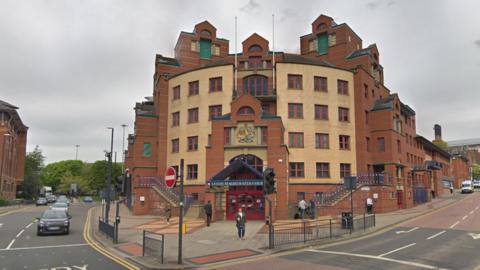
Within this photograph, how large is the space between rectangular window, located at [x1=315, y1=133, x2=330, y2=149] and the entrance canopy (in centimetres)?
979

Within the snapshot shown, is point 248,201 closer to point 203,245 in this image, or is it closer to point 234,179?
point 234,179

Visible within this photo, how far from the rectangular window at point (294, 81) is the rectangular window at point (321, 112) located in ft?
9.11

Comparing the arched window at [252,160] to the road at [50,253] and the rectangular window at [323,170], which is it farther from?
the road at [50,253]

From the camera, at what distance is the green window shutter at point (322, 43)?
50.5 m

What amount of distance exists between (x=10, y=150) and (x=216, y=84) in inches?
2133

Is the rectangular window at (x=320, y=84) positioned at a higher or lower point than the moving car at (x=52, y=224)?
higher

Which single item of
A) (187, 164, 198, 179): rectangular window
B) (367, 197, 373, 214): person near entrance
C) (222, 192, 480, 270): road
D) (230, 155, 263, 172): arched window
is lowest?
(222, 192, 480, 270): road

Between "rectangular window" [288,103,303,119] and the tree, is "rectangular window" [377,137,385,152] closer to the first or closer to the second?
"rectangular window" [288,103,303,119]

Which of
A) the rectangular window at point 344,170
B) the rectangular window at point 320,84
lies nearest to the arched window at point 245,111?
the rectangular window at point 320,84

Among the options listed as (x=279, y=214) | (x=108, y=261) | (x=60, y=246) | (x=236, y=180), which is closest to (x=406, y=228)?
(x=279, y=214)

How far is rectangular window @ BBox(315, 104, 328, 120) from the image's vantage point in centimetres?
4072

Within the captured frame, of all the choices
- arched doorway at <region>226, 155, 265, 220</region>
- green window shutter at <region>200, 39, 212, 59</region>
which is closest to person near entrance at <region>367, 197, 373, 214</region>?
arched doorway at <region>226, 155, 265, 220</region>

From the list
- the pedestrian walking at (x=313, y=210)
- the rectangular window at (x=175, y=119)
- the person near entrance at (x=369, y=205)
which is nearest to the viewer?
the pedestrian walking at (x=313, y=210)

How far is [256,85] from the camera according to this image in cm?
4159
